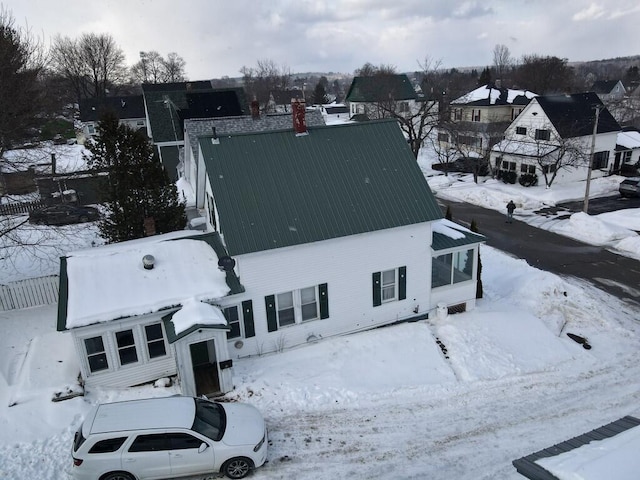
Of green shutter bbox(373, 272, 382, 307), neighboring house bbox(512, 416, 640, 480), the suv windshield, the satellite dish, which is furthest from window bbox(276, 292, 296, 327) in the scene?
neighboring house bbox(512, 416, 640, 480)

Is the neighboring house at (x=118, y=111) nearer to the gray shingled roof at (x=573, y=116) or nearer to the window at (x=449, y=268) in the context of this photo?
the gray shingled roof at (x=573, y=116)

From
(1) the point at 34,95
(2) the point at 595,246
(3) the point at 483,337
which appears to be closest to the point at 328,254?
(3) the point at 483,337

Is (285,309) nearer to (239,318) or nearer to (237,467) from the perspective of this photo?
(239,318)

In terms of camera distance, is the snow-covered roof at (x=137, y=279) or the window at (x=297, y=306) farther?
the window at (x=297, y=306)

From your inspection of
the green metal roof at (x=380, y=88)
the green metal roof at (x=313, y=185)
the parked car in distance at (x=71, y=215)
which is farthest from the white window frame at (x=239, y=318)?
the green metal roof at (x=380, y=88)

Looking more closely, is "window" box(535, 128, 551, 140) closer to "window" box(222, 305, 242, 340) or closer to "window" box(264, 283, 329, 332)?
"window" box(264, 283, 329, 332)

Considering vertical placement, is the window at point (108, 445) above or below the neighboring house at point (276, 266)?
below

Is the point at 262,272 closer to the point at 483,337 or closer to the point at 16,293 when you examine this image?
the point at 483,337
